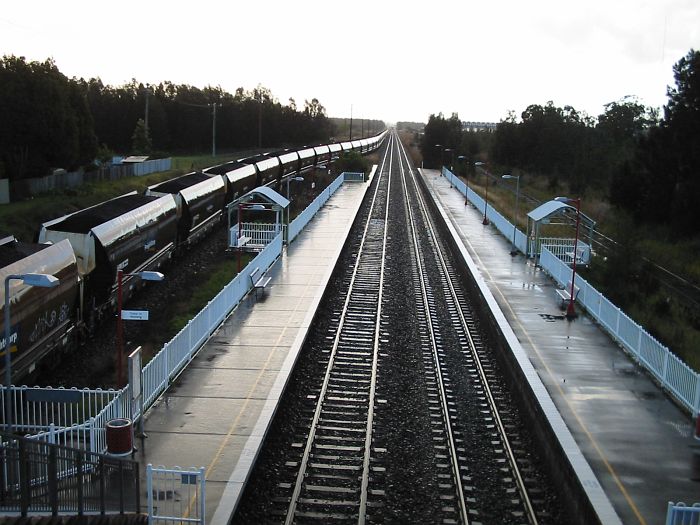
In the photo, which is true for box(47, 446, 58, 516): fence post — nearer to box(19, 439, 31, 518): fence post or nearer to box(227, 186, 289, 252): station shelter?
box(19, 439, 31, 518): fence post

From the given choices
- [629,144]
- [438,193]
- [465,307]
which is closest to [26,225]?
[465,307]

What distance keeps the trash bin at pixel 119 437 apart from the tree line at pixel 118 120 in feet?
94.5

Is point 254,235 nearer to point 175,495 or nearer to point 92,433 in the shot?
point 92,433

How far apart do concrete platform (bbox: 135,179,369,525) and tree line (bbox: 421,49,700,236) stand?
21.1 metres

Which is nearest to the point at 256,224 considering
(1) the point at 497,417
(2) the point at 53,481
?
(1) the point at 497,417

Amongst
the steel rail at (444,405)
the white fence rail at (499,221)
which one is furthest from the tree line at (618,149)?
the steel rail at (444,405)

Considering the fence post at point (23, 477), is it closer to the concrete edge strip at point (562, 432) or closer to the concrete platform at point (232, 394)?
the concrete platform at point (232, 394)

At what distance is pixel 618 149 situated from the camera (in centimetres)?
6681

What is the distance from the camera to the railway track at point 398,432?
10531 millimetres

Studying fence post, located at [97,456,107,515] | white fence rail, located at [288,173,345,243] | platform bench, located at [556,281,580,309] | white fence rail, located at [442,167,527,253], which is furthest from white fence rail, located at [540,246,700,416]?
white fence rail, located at [288,173,345,243]

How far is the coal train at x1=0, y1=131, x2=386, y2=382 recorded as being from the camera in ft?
A: 44.7

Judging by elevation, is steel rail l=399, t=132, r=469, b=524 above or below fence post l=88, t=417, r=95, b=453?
below

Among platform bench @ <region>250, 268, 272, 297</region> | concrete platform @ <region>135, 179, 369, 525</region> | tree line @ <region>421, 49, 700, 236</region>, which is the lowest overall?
concrete platform @ <region>135, 179, 369, 525</region>

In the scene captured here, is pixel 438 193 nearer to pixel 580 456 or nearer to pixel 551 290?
pixel 551 290
